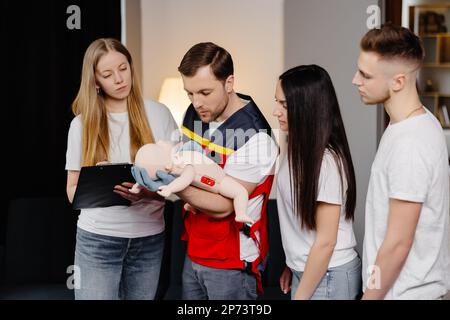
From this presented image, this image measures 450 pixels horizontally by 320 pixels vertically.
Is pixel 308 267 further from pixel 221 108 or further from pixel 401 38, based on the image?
pixel 401 38

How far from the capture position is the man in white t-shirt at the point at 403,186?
1210 mm

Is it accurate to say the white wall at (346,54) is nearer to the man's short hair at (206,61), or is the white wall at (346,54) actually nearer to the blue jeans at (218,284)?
the blue jeans at (218,284)

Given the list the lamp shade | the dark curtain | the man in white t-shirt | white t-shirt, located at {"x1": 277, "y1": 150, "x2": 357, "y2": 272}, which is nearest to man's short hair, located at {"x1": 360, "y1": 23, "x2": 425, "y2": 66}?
the man in white t-shirt

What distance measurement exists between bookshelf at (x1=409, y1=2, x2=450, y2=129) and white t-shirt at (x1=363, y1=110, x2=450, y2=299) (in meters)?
4.14

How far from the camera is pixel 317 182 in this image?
1355 mm

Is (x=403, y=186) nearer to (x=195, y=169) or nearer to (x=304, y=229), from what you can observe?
(x=304, y=229)

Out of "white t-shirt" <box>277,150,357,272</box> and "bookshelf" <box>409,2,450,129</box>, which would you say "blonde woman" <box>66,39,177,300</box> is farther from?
"bookshelf" <box>409,2,450,129</box>

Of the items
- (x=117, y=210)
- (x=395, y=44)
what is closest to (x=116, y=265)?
(x=117, y=210)

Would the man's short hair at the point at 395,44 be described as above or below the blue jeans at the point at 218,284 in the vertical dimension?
above

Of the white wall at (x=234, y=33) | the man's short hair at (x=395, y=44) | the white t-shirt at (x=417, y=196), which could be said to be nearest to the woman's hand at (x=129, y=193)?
the white t-shirt at (x=417, y=196)

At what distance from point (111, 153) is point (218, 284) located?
512 millimetres

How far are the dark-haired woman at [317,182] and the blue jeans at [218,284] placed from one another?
15 cm

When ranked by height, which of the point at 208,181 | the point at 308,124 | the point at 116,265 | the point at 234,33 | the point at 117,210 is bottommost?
the point at 116,265

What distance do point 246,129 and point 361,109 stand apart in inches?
58.8
